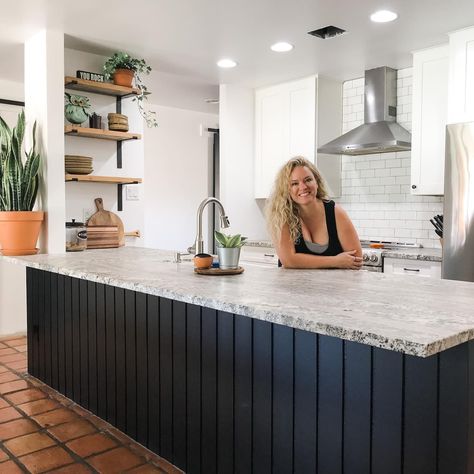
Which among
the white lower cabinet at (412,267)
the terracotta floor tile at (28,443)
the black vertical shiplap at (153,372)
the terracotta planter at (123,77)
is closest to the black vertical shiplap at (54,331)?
the terracotta floor tile at (28,443)

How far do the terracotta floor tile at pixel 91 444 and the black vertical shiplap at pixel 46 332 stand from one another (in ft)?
2.84

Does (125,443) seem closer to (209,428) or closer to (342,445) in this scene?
(209,428)

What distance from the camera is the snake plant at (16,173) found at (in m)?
3.58

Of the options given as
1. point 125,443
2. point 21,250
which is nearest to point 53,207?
point 21,250

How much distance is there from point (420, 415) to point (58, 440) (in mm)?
1771

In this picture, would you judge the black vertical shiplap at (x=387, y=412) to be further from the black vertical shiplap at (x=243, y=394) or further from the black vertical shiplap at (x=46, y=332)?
the black vertical shiplap at (x=46, y=332)

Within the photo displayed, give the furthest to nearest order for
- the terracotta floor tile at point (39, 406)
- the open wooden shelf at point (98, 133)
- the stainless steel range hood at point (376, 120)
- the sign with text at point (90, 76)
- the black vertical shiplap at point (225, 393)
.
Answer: the stainless steel range hood at point (376, 120) < the sign with text at point (90, 76) < the open wooden shelf at point (98, 133) < the terracotta floor tile at point (39, 406) < the black vertical shiplap at point (225, 393)

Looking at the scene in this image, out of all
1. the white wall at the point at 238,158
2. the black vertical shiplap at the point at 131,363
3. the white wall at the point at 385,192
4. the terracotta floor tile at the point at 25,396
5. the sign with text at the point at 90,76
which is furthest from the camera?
the white wall at the point at 238,158

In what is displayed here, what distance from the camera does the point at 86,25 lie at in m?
3.55

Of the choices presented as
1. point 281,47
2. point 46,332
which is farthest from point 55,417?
point 281,47

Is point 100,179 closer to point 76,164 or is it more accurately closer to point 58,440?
point 76,164

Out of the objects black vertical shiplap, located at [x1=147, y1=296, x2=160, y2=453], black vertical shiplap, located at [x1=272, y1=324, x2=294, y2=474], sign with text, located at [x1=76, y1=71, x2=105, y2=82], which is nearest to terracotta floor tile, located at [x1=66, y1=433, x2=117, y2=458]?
black vertical shiplap, located at [x1=147, y1=296, x2=160, y2=453]

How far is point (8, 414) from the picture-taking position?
9.06ft

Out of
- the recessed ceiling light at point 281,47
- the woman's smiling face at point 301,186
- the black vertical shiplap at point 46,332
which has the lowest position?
the black vertical shiplap at point 46,332
